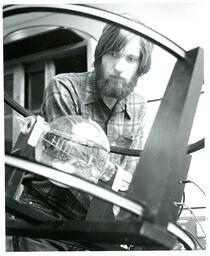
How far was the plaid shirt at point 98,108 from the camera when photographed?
96 cm

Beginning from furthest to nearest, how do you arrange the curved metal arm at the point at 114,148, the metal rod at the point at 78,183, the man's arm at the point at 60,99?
1. the man's arm at the point at 60,99
2. the curved metal arm at the point at 114,148
3. the metal rod at the point at 78,183

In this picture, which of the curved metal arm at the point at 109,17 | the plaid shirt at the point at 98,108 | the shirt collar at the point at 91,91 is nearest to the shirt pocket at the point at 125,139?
the plaid shirt at the point at 98,108

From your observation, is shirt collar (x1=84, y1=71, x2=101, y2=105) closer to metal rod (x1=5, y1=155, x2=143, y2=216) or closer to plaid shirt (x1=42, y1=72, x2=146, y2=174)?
plaid shirt (x1=42, y1=72, x2=146, y2=174)

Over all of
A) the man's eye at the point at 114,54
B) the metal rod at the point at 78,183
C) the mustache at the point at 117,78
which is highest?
the man's eye at the point at 114,54

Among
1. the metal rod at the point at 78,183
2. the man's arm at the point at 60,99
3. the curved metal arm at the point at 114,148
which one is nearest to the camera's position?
the metal rod at the point at 78,183

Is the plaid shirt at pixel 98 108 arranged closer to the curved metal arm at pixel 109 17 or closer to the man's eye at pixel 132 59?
the man's eye at pixel 132 59

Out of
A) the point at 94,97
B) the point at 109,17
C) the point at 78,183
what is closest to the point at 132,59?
the point at 94,97

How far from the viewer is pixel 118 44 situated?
38.6 inches

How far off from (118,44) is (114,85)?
3.9 inches

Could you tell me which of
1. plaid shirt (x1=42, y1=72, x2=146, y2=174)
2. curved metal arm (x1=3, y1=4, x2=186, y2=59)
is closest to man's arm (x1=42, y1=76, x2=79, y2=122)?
plaid shirt (x1=42, y1=72, x2=146, y2=174)

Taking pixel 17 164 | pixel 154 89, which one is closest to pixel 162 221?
pixel 17 164

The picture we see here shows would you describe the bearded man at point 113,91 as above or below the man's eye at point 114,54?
below
